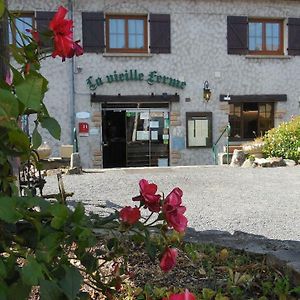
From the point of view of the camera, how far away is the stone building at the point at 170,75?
13.4 m

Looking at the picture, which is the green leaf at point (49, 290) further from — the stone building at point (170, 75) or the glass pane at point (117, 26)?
the glass pane at point (117, 26)

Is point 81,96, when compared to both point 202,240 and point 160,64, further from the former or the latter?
point 202,240

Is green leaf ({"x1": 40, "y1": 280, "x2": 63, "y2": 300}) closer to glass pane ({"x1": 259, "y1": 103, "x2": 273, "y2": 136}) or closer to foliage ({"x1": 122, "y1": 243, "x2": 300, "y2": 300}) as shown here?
foliage ({"x1": 122, "y1": 243, "x2": 300, "y2": 300})

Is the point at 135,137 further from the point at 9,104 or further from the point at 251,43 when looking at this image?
the point at 9,104

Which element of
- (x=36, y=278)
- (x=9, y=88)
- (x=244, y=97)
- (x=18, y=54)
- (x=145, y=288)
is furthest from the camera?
(x=244, y=97)

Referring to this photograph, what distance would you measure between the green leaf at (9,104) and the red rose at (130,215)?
0.46 m

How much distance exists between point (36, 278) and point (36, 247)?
14cm

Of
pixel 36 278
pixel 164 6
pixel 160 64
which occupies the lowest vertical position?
pixel 36 278

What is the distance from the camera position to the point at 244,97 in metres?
14.4

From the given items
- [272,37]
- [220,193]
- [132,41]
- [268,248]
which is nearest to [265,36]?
[272,37]

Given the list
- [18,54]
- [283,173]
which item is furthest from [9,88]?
[283,173]

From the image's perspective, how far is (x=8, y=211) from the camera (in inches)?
34.3

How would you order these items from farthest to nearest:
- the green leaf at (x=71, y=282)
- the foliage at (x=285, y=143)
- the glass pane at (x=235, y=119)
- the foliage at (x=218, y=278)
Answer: the glass pane at (x=235, y=119)
the foliage at (x=285, y=143)
the foliage at (x=218, y=278)
the green leaf at (x=71, y=282)

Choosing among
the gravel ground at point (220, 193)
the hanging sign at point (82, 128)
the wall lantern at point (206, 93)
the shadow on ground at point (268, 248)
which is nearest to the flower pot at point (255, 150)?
the gravel ground at point (220, 193)
